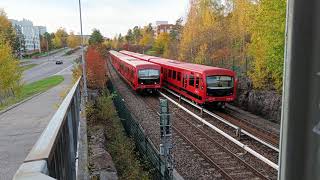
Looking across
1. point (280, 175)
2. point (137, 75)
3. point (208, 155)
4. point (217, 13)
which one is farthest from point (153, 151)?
point (217, 13)

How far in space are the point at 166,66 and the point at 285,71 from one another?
2725 centimetres

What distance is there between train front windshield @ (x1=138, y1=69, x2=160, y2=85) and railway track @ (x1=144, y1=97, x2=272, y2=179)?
9.07 m

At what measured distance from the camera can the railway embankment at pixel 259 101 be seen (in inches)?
786

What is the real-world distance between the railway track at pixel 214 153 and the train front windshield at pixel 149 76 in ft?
29.7

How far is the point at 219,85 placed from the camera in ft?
65.9

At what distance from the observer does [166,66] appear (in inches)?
1103

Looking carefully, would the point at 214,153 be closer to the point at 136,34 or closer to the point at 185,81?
the point at 185,81

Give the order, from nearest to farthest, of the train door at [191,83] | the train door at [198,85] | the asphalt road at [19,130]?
1. the asphalt road at [19,130]
2. the train door at [198,85]
3. the train door at [191,83]

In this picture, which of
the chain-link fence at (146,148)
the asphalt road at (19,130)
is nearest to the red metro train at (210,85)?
the chain-link fence at (146,148)

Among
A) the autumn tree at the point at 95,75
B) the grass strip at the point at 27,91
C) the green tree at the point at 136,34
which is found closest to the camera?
the autumn tree at the point at 95,75

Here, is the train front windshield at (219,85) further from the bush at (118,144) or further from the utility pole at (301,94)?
the utility pole at (301,94)

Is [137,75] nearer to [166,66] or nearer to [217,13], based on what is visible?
[166,66]

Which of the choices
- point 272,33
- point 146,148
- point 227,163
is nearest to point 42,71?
point 272,33

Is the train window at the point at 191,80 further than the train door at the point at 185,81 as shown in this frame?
No
